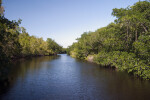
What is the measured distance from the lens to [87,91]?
20.8 metres

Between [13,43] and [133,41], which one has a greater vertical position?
[133,41]

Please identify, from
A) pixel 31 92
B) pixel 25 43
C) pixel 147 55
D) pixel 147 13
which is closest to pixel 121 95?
pixel 147 55

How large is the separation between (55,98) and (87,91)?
17.5ft

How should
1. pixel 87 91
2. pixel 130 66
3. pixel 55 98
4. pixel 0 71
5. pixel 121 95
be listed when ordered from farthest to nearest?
pixel 130 66, pixel 87 91, pixel 121 95, pixel 55 98, pixel 0 71

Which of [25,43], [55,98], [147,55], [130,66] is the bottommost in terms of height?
[55,98]

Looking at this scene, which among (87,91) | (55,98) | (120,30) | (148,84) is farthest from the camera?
(120,30)

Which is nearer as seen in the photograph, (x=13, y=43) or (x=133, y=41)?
(x=13, y=43)

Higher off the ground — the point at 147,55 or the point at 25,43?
the point at 25,43

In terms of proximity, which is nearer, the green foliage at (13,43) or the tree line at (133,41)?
the green foliage at (13,43)

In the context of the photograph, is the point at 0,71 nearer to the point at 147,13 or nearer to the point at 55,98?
the point at 55,98

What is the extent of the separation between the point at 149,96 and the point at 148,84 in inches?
237

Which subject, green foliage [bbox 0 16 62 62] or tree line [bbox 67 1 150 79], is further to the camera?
tree line [bbox 67 1 150 79]

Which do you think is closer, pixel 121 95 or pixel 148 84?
pixel 121 95

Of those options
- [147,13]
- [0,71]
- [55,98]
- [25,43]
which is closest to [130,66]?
[147,13]
